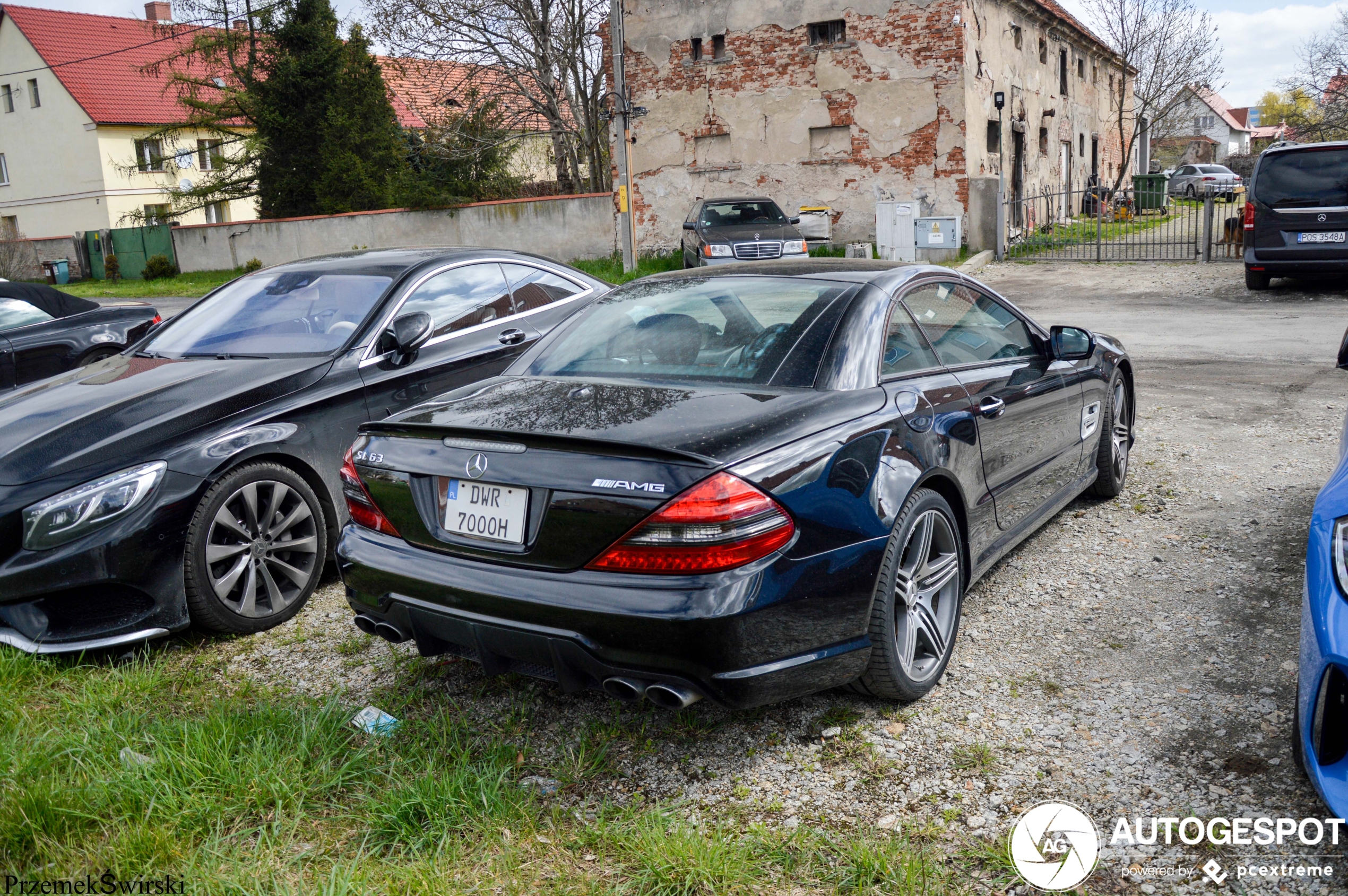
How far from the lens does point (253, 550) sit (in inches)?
170

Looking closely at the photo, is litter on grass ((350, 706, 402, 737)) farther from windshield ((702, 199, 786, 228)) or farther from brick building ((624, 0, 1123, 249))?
brick building ((624, 0, 1123, 249))

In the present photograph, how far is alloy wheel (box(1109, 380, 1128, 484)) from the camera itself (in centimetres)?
540

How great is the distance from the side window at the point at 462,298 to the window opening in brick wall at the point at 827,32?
57.5ft

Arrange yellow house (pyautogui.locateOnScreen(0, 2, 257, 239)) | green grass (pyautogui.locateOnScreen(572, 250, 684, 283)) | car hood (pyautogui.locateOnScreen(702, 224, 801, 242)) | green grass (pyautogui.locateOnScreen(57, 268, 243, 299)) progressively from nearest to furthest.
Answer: car hood (pyautogui.locateOnScreen(702, 224, 801, 242))
green grass (pyautogui.locateOnScreen(572, 250, 684, 283))
green grass (pyautogui.locateOnScreen(57, 268, 243, 299))
yellow house (pyautogui.locateOnScreen(0, 2, 257, 239))

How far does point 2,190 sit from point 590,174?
3242 cm

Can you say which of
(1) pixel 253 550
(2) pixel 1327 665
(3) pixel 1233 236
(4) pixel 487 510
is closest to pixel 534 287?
(1) pixel 253 550

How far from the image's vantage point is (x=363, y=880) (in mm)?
2555

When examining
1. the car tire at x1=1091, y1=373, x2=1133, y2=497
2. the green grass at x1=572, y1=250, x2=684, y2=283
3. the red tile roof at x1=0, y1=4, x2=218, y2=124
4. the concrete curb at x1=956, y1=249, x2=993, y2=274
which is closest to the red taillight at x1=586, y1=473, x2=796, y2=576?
the car tire at x1=1091, y1=373, x2=1133, y2=497

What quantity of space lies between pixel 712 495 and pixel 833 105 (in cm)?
2032

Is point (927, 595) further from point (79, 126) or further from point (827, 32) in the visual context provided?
point (79, 126)

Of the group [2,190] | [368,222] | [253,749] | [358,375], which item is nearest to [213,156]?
[368,222]

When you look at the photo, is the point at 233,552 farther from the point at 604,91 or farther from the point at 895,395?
the point at 604,91

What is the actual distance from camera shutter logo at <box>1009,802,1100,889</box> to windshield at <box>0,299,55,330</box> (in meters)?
9.09

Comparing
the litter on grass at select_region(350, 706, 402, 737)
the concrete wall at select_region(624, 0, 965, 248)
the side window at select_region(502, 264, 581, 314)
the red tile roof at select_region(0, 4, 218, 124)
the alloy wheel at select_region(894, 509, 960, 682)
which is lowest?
A: the litter on grass at select_region(350, 706, 402, 737)
